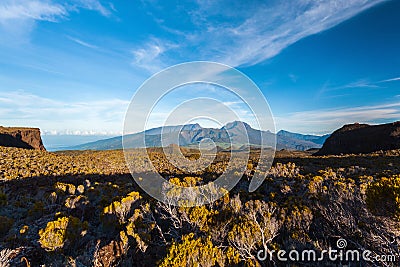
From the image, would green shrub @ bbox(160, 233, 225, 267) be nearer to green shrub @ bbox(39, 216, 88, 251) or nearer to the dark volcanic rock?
green shrub @ bbox(39, 216, 88, 251)

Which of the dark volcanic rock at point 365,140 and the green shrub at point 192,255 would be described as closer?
the green shrub at point 192,255

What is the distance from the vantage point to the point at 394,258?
5.74 m

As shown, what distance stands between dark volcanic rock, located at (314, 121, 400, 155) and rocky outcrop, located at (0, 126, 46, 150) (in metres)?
77.0

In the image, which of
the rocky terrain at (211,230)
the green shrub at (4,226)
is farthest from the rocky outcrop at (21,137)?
the green shrub at (4,226)

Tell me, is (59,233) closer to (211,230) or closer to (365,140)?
(211,230)

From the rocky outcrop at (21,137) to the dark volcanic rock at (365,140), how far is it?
253ft

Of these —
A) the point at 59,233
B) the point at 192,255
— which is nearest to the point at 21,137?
the point at 59,233

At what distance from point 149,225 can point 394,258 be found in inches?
335

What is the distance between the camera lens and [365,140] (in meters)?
50.2

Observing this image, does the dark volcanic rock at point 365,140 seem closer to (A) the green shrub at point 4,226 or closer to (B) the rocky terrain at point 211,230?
(B) the rocky terrain at point 211,230

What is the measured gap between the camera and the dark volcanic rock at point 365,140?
44722mm

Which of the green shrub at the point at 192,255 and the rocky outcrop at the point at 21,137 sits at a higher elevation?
the rocky outcrop at the point at 21,137

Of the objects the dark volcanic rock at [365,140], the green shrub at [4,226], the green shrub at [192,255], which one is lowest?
the green shrub at [4,226]

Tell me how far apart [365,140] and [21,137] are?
3398 inches
